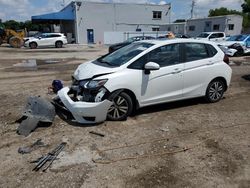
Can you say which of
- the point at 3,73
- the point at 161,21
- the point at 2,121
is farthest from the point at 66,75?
the point at 161,21

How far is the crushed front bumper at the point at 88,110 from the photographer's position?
5039 mm

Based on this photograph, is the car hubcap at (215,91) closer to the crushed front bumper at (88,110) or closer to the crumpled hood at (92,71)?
the crumpled hood at (92,71)

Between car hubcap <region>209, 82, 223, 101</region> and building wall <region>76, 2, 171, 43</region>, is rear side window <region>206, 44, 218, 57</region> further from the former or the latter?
building wall <region>76, 2, 171, 43</region>

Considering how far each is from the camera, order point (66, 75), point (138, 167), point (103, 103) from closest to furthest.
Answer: point (138, 167) < point (103, 103) < point (66, 75)

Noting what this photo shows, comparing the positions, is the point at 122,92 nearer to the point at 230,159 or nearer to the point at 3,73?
the point at 230,159

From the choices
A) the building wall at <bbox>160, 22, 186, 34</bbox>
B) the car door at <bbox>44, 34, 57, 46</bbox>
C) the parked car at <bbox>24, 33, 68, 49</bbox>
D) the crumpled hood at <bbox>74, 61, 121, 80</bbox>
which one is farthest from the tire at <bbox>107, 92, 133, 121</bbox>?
the building wall at <bbox>160, 22, 186, 34</bbox>

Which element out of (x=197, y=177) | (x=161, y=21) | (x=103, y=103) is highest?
(x=161, y=21)

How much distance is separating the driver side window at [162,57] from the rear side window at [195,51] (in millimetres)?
277

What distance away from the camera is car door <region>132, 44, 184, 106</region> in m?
5.64

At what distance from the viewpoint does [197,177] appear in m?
3.61

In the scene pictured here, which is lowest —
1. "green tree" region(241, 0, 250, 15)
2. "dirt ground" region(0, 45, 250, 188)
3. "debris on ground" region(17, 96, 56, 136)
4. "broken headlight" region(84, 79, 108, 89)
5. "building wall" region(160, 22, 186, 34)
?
"dirt ground" region(0, 45, 250, 188)

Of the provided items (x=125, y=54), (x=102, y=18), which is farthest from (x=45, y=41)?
(x=125, y=54)

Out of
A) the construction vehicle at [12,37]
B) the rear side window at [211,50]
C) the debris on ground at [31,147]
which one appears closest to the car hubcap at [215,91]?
the rear side window at [211,50]

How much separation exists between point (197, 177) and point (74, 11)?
41497mm
